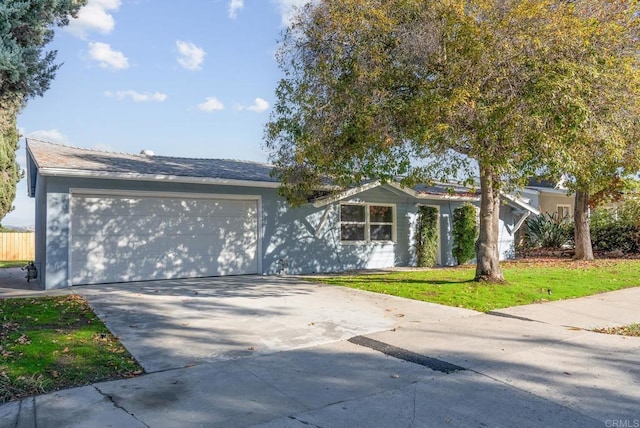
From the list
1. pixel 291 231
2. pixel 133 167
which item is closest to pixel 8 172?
pixel 133 167

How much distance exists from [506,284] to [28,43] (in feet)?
34.0

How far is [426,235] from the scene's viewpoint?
1590 centimetres

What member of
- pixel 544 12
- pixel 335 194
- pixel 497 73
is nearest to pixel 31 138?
pixel 335 194

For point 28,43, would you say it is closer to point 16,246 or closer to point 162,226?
point 162,226

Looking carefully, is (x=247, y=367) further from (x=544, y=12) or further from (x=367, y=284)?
(x=544, y=12)

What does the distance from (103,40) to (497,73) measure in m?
9.16

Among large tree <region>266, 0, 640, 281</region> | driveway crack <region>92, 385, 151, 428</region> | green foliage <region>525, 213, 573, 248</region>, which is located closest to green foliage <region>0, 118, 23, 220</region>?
large tree <region>266, 0, 640, 281</region>

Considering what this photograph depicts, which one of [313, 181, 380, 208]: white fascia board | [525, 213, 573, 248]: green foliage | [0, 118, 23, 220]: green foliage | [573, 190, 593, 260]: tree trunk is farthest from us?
[0, 118, 23, 220]: green foliage

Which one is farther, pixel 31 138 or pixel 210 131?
pixel 210 131

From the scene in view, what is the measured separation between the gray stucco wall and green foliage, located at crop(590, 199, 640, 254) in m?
8.02

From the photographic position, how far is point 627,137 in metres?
10.1

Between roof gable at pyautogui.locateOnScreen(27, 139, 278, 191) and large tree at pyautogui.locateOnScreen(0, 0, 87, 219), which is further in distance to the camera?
roof gable at pyautogui.locateOnScreen(27, 139, 278, 191)

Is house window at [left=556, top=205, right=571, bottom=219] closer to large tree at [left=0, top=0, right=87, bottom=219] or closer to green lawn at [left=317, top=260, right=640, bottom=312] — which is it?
green lawn at [left=317, top=260, right=640, bottom=312]

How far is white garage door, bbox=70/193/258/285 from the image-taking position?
10852mm
